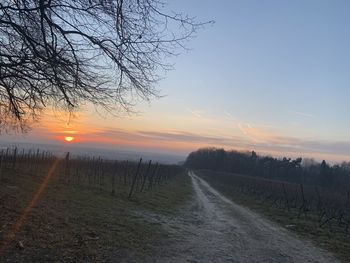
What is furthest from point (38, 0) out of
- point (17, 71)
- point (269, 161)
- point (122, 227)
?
point (269, 161)

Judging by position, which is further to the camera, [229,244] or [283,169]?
[283,169]

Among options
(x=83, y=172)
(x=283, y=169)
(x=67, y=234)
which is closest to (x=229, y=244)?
(x=67, y=234)

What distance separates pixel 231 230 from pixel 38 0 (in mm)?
10721

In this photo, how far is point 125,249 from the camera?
10.0m

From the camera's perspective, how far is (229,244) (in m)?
12.8

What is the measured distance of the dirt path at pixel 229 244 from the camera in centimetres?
1071

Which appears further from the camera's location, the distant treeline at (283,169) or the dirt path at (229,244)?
the distant treeline at (283,169)

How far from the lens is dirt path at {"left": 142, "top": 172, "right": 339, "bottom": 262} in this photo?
1071 centimetres

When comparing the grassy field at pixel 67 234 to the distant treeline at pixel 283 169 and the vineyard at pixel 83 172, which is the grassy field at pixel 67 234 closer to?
the vineyard at pixel 83 172

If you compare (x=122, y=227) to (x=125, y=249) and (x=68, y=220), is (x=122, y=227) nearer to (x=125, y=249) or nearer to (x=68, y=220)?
(x=68, y=220)

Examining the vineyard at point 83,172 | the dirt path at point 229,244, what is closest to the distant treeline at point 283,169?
the vineyard at point 83,172

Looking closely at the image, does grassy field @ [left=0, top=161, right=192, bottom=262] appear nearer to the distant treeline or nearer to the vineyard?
the vineyard

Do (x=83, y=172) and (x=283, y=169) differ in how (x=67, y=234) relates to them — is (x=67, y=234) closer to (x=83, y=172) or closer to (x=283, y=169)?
(x=83, y=172)

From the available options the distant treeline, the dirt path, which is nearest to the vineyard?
the dirt path
